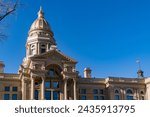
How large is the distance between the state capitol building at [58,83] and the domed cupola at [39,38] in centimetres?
1162

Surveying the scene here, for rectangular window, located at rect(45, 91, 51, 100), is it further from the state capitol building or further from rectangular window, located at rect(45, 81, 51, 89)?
rectangular window, located at rect(45, 81, 51, 89)

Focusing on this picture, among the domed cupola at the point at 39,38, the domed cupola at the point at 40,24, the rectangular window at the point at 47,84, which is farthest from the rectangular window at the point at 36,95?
Result: the domed cupola at the point at 40,24

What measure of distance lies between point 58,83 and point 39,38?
2087cm

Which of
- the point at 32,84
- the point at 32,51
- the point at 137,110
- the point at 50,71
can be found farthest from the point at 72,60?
the point at 137,110

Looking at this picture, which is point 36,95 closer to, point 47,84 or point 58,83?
point 47,84

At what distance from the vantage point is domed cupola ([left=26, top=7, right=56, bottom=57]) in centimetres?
8875

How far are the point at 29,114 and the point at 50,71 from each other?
63.0 metres

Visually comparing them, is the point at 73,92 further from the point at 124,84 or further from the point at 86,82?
the point at 124,84

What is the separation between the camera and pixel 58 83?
7331 cm

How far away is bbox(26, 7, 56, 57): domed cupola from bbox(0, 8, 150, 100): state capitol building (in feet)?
38.1

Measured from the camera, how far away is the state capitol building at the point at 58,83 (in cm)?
7094

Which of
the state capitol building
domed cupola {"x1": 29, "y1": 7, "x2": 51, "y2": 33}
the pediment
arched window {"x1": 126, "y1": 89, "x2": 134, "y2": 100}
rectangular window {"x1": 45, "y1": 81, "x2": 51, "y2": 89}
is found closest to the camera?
the state capitol building

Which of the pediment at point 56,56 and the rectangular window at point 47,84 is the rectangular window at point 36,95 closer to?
the rectangular window at point 47,84

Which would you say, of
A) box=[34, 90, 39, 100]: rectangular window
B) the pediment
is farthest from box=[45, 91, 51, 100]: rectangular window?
the pediment
